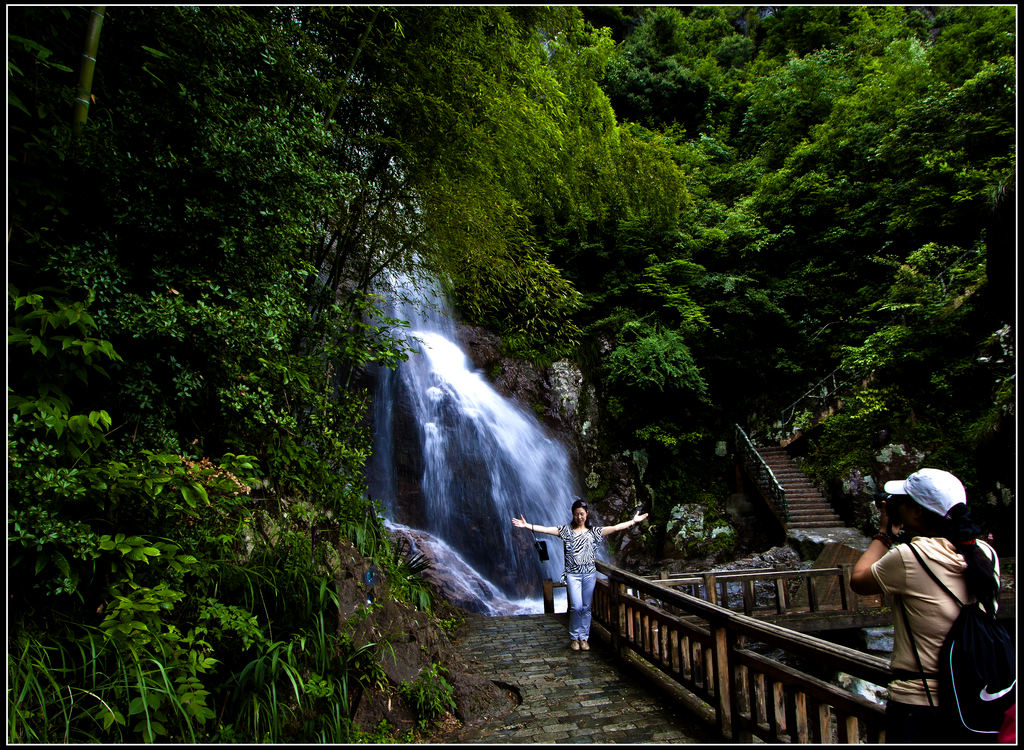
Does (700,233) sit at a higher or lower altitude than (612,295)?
higher

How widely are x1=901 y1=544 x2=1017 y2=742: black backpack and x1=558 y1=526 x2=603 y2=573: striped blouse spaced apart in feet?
12.9

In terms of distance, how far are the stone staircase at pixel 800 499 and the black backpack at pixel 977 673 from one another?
11.5 m

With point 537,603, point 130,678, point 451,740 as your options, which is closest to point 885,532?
point 451,740

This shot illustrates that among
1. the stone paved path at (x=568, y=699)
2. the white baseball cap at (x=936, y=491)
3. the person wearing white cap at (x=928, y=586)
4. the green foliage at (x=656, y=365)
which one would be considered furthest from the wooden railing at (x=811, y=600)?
the green foliage at (x=656, y=365)

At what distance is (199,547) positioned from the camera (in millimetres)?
3605

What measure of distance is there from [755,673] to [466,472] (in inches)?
345

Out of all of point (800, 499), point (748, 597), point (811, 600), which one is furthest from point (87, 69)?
point (800, 499)

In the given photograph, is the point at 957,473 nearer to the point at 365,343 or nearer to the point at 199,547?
the point at 365,343

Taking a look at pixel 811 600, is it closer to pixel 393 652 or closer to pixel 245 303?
pixel 393 652

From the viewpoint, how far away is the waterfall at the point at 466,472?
36.0ft

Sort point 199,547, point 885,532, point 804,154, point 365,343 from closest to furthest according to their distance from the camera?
point 885,532
point 199,547
point 365,343
point 804,154

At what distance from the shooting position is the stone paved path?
3.71 m

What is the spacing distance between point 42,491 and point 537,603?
31.1 feet

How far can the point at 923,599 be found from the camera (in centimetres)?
193
